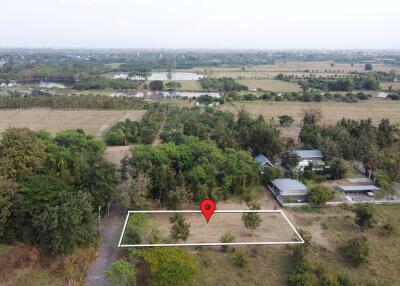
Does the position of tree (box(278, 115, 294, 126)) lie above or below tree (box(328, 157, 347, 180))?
above

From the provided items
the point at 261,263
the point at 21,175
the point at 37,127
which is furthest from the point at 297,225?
the point at 37,127

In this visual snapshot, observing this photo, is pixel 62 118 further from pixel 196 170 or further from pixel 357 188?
pixel 357 188

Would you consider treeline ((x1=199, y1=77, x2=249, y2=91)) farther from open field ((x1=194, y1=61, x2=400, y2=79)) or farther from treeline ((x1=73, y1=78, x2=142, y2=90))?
open field ((x1=194, y1=61, x2=400, y2=79))

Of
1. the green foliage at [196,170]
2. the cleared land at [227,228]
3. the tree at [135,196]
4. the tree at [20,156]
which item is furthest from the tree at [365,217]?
the tree at [20,156]

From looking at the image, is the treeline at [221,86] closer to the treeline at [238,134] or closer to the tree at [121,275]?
the treeline at [238,134]

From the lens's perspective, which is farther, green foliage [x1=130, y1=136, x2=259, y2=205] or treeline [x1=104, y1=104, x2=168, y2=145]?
treeline [x1=104, y1=104, x2=168, y2=145]

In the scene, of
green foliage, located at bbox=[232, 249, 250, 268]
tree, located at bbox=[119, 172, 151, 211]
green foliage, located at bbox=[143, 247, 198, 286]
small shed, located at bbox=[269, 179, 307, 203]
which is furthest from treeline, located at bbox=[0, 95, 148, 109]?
green foliage, located at bbox=[143, 247, 198, 286]
